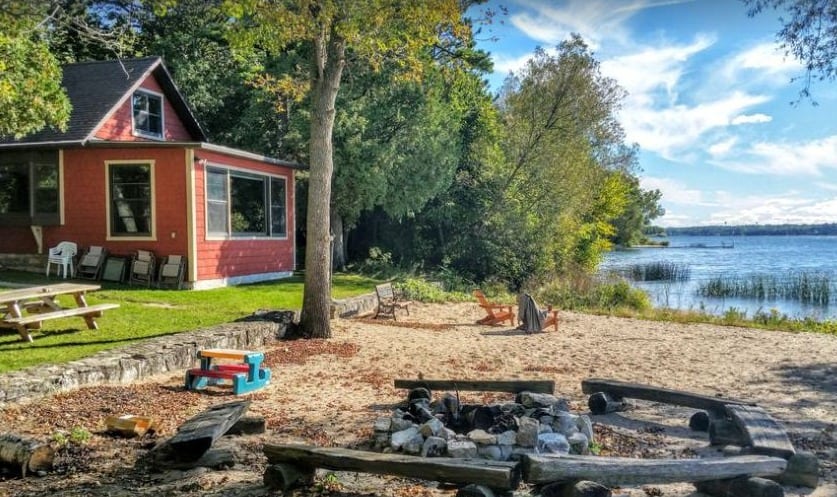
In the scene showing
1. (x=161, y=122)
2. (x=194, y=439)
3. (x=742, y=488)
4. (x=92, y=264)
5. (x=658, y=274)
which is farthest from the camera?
(x=658, y=274)

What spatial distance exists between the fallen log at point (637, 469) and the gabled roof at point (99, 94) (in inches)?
533

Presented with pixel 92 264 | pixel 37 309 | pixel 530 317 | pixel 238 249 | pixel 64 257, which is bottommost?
pixel 530 317

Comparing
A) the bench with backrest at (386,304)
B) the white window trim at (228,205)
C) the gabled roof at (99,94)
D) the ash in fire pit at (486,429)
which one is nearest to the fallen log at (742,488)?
the ash in fire pit at (486,429)

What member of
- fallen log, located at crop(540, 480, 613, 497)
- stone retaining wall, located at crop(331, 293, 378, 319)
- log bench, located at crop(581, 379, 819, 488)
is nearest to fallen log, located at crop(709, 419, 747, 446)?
log bench, located at crop(581, 379, 819, 488)

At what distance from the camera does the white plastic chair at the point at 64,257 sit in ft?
46.3

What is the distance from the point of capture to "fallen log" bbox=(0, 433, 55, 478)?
4.28 m

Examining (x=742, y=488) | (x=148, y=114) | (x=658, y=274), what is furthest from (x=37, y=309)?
(x=658, y=274)

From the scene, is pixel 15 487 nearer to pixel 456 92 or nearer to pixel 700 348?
pixel 700 348

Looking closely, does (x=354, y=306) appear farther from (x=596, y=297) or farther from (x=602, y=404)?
(x=596, y=297)

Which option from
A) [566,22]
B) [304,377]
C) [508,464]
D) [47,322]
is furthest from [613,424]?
[47,322]

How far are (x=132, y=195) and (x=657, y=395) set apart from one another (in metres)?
12.3

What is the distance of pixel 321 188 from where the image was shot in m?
10.1

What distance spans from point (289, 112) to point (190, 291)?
8905 millimetres

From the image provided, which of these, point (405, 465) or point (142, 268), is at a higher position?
point (142, 268)
